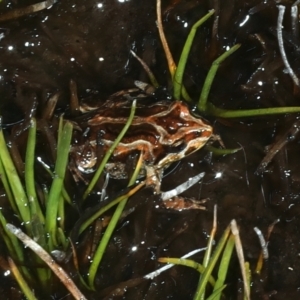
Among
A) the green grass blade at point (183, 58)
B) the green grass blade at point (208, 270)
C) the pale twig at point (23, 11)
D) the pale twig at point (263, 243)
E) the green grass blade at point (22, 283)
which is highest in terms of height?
the pale twig at point (23, 11)

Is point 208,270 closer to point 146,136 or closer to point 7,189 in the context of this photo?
point 146,136

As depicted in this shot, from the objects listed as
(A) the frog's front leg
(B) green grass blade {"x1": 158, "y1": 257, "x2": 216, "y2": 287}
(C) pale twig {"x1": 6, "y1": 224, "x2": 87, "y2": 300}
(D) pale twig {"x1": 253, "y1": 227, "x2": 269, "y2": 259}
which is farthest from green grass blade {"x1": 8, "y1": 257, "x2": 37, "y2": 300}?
(D) pale twig {"x1": 253, "y1": 227, "x2": 269, "y2": 259}

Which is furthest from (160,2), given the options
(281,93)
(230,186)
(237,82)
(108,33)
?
(230,186)

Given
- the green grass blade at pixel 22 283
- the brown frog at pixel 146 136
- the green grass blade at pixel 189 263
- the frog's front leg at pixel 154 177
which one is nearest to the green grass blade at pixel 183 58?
the brown frog at pixel 146 136

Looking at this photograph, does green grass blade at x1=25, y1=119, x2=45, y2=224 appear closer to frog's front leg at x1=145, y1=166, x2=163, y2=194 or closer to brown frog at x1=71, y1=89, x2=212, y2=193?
brown frog at x1=71, y1=89, x2=212, y2=193

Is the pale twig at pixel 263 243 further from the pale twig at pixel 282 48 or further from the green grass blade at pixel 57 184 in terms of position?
the green grass blade at pixel 57 184

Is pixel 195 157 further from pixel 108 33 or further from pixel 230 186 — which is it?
pixel 108 33
